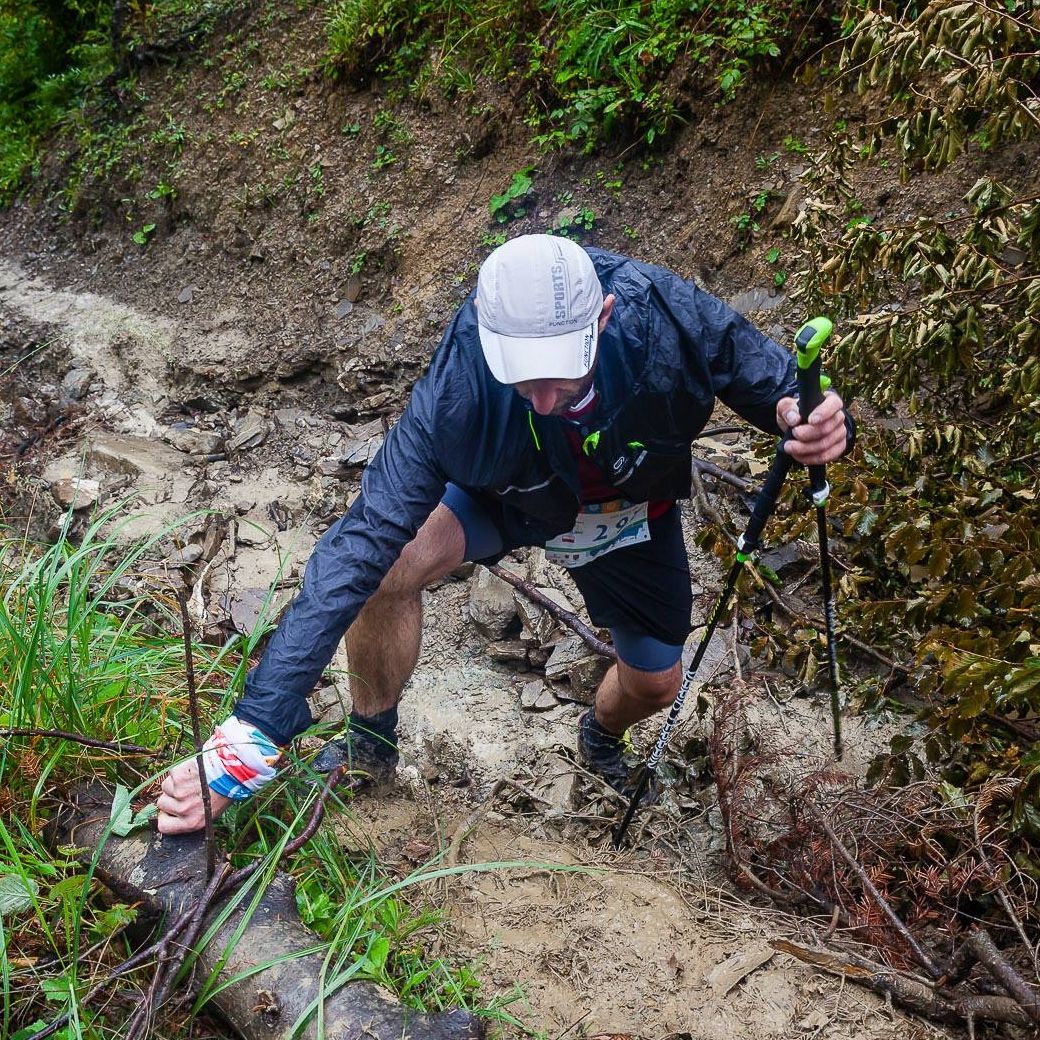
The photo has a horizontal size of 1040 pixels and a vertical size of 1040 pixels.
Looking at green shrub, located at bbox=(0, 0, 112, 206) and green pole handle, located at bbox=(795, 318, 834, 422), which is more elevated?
green shrub, located at bbox=(0, 0, 112, 206)

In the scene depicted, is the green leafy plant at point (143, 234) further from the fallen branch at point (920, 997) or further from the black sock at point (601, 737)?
the fallen branch at point (920, 997)

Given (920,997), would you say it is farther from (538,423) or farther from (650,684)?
(538,423)

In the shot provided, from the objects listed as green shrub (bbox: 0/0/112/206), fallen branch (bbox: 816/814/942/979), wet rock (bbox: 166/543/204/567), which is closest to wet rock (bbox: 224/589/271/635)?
wet rock (bbox: 166/543/204/567)

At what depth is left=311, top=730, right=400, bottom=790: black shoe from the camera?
3270mm

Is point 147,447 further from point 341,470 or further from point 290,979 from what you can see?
point 290,979

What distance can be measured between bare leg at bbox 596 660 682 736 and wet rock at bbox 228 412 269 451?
122 inches

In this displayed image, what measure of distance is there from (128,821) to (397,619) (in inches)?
42.8

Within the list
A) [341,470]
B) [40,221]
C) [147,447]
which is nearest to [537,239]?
[341,470]

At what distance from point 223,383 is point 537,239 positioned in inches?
169

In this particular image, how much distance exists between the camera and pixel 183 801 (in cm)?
229

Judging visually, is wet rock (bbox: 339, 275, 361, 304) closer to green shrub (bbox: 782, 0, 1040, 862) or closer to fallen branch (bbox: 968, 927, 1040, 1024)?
green shrub (bbox: 782, 0, 1040, 862)

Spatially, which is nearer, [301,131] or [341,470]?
[341,470]

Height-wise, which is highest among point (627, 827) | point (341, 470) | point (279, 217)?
point (279, 217)

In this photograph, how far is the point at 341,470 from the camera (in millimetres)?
5406
